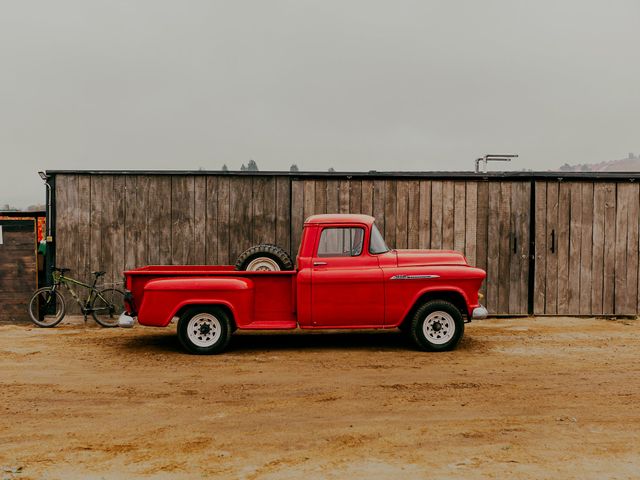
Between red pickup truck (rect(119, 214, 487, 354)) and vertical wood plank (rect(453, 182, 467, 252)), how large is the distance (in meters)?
3.53

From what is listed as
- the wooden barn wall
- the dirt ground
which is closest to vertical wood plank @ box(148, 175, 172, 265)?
the wooden barn wall

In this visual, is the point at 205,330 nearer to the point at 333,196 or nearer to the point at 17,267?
the point at 333,196

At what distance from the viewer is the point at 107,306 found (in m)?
10.8

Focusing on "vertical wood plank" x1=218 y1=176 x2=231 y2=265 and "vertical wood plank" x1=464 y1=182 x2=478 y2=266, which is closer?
"vertical wood plank" x1=218 y1=176 x2=231 y2=265

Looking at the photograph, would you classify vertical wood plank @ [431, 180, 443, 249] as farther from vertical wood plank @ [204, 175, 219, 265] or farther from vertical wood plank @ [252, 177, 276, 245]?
vertical wood plank @ [204, 175, 219, 265]

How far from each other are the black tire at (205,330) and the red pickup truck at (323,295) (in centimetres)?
1

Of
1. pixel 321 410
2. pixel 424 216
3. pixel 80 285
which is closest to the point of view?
pixel 321 410

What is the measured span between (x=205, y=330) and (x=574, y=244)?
7.66 meters

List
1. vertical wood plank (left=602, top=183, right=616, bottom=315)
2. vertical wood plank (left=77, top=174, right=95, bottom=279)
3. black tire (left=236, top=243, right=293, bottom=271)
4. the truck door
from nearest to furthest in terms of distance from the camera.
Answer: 1. the truck door
2. black tire (left=236, top=243, right=293, bottom=271)
3. vertical wood plank (left=77, top=174, right=95, bottom=279)
4. vertical wood plank (left=602, top=183, right=616, bottom=315)

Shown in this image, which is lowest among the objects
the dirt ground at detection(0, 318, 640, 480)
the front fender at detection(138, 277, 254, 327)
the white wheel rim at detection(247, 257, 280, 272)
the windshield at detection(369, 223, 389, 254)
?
the dirt ground at detection(0, 318, 640, 480)

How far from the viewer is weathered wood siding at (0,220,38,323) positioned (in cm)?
1112

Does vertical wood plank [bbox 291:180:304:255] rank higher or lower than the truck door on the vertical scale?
higher

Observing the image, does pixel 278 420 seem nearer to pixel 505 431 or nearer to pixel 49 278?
pixel 505 431

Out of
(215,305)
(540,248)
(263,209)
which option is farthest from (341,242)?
(540,248)
